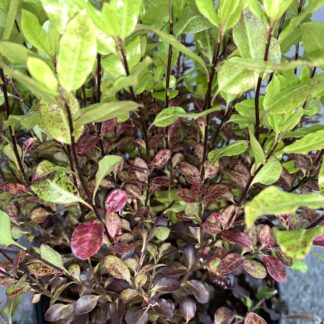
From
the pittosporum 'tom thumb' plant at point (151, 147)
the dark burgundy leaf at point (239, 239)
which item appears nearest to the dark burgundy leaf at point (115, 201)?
the pittosporum 'tom thumb' plant at point (151, 147)

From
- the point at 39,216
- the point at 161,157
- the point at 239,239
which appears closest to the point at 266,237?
the point at 239,239

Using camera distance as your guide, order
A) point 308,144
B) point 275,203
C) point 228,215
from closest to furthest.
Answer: point 275,203, point 308,144, point 228,215

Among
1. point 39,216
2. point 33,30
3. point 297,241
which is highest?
point 33,30

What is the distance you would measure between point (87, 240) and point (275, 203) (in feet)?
0.60

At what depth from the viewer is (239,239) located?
46 centimetres

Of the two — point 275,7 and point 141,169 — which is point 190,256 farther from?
point 275,7

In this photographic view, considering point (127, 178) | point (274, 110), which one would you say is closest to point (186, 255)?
point (127, 178)

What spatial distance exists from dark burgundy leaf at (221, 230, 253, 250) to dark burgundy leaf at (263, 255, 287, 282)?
2 centimetres

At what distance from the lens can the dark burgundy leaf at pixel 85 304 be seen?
0.50 metres

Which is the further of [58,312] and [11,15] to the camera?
[58,312]

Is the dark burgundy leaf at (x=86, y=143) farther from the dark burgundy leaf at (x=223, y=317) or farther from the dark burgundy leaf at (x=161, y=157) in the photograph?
the dark burgundy leaf at (x=223, y=317)

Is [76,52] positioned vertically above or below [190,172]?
above

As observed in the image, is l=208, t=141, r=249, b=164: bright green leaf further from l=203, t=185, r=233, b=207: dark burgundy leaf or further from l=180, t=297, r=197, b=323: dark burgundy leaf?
l=180, t=297, r=197, b=323: dark burgundy leaf

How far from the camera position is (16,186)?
50 centimetres
